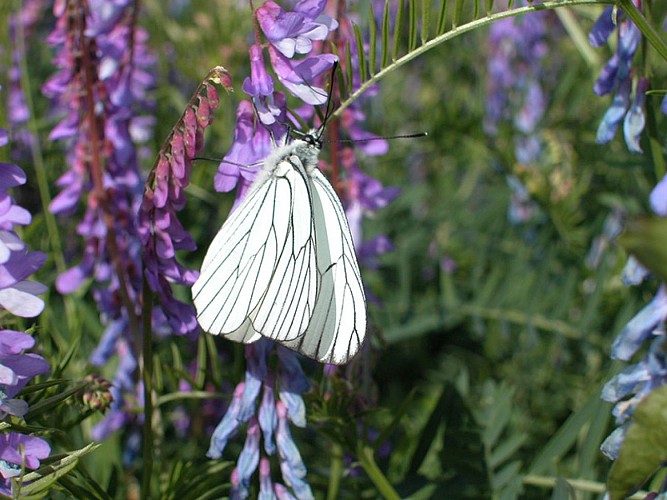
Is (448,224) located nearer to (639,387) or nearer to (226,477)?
(226,477)

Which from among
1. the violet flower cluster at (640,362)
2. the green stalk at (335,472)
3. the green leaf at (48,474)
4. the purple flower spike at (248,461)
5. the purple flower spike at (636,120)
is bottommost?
the green stalk at (335,472)

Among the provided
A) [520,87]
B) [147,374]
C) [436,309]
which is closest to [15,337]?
[147,374]

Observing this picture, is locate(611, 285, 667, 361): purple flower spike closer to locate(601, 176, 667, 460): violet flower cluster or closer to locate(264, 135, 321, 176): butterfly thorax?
locate(601, 176, 667, 460): violet flower cluster

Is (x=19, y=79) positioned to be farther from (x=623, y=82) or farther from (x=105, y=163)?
(x=623, y=82)

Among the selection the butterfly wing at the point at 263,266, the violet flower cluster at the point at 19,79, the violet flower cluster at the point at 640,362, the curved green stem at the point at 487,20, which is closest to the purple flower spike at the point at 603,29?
the curved green stem at the point at 487,20

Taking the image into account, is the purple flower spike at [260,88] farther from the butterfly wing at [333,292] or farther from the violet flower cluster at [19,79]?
the violet flower cluster at [19,79]

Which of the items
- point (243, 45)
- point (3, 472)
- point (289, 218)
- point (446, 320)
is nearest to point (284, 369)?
point (289, 218)
